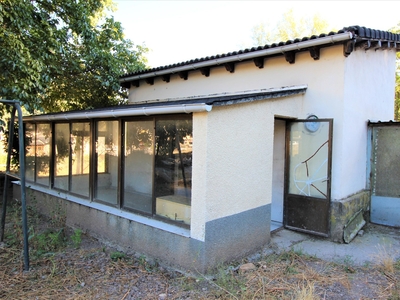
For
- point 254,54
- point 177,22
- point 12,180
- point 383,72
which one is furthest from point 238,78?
point 177,22

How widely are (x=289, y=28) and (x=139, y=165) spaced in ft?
83.0

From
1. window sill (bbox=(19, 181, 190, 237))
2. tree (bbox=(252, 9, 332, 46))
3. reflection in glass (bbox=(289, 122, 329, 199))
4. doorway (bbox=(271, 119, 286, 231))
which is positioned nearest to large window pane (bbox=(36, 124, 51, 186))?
window sill (bbox=(19, 181, 190, 237))

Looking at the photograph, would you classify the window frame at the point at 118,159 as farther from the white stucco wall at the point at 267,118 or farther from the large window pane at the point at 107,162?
the white stucco wall at the point at 267,118

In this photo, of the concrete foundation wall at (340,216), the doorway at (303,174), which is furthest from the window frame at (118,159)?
the concrete foundation wall at (340,216)

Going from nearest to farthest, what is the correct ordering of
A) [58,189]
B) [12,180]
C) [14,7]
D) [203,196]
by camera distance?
[203,196] < [14,7] < [58,189] < [12,180]

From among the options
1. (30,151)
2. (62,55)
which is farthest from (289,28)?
(30,151)

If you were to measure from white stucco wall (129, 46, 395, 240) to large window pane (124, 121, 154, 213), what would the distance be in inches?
52.0

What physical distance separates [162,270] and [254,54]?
17.7 feet

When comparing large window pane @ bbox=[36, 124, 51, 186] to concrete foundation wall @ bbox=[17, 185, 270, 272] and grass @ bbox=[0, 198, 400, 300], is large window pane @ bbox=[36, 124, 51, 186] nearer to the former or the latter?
concrete foundation wall @ bbox=[17, 185, 270, 272]

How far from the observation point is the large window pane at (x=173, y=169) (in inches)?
203

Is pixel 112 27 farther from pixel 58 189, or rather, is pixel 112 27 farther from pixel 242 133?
pixel 242 133

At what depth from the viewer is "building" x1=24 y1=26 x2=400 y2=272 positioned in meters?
4.88

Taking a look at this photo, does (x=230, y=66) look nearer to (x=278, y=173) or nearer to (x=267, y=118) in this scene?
(x=267, y=118)

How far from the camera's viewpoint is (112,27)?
1089cm
